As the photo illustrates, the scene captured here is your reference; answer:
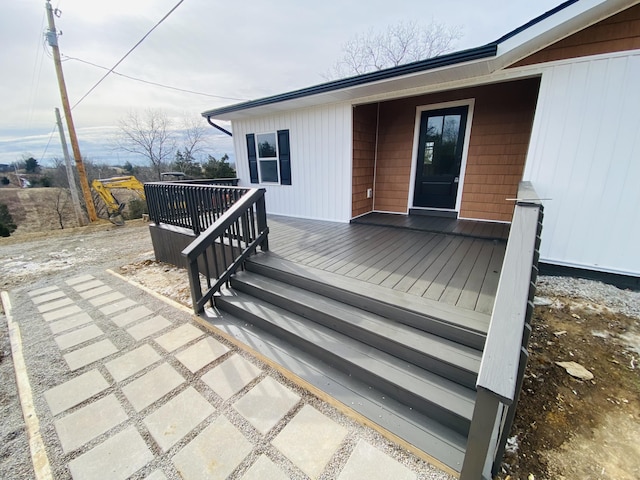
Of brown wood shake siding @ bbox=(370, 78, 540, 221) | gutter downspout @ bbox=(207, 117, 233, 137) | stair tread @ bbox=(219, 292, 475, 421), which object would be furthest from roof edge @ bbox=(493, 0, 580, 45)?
gutter downspout @ bbox=(207, 117, 233, 137)

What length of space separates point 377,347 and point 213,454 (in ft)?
4.35

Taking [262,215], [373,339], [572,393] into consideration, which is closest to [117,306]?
[262,215]

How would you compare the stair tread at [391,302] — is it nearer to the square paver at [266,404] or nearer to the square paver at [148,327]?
the square paver at [266,404]

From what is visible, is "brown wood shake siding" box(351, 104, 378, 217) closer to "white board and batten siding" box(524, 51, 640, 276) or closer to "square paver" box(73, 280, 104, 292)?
"white board and batten siding" box(524, 51, 640, 276)

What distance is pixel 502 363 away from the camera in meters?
1.01

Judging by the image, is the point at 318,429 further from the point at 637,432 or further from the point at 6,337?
the point at 6,337

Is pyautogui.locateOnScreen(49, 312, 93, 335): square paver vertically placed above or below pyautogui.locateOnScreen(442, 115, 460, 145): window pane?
below

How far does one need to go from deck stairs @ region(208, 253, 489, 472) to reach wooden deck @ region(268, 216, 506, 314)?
225 mm

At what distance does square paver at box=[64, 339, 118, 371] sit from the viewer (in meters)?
2.40

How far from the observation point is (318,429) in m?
1.70

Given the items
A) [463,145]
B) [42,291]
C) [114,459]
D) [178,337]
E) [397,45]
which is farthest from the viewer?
[397,45]

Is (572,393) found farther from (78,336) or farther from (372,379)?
(78,336)

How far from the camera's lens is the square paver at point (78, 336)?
267cm

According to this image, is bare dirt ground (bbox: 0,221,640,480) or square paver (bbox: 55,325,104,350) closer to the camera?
bare dirt ground (bbox: 0,221,640,480)
